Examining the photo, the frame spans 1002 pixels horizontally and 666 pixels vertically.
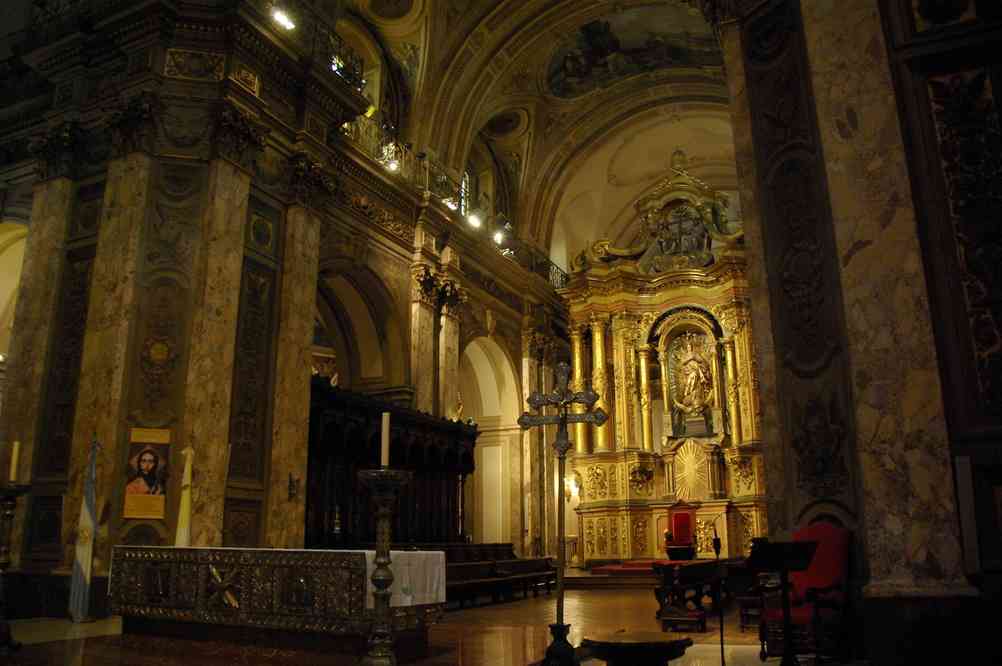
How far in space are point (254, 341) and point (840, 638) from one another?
25.3 ft

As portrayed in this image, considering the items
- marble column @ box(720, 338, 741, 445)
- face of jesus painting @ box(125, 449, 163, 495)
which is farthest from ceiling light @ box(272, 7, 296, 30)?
marble column @ box(720, 338, 741, 445)

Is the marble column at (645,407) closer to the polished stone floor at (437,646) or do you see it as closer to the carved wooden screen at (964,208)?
the polished stone floor at (437,646)

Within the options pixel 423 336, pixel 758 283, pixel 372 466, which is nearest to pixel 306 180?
pixel 423 336

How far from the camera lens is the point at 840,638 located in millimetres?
5426

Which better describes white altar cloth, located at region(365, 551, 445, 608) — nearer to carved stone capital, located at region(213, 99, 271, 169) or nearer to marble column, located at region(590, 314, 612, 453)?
carved stone capital, located at region(213, 99, 271, 169)

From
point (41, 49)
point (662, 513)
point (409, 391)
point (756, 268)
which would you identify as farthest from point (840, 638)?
point (662, 513)

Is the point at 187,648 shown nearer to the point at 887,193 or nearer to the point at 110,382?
the point at 110,382

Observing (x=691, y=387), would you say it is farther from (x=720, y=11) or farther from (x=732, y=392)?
(x=720, y=11)

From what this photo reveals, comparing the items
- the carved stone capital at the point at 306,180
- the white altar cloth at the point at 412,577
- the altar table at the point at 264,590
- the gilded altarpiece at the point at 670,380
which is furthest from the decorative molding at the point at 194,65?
the gilded altarpiece at the point at 670,380

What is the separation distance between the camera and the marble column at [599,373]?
19922mm

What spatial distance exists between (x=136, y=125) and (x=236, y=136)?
3.82 feet

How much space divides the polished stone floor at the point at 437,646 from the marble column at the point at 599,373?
9836 millimetres

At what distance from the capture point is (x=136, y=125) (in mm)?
10102

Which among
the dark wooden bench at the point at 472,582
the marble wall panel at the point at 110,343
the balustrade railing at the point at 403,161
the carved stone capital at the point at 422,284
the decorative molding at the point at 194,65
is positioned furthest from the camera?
the carved stone capital at the point at 422,284
